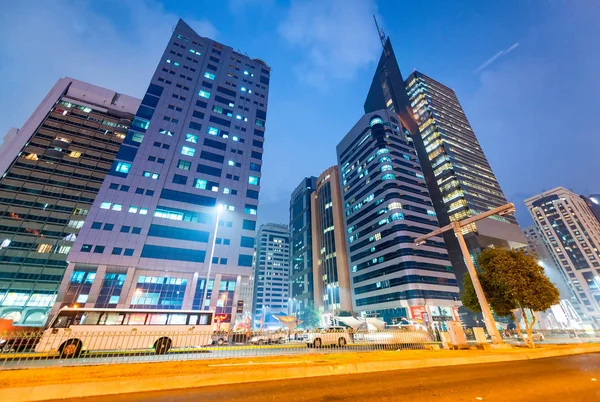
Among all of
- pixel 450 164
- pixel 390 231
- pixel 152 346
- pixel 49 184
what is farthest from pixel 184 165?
pixel 450 164

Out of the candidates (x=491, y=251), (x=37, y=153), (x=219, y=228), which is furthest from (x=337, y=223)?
(x=37, y=153)

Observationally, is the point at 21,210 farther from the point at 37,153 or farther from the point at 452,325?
the point at 452,325

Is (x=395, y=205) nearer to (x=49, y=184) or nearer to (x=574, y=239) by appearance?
(x=49, y=184)

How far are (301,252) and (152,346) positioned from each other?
10049cm

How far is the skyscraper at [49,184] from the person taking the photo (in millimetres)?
49125

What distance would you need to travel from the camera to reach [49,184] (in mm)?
57531

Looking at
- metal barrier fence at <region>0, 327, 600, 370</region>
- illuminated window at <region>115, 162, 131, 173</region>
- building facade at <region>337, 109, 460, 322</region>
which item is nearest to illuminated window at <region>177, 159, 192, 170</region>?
illuminated window at <region>115, 162, 131, 173</region>

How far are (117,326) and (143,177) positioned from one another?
33.5m

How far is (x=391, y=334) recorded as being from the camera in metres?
20.2

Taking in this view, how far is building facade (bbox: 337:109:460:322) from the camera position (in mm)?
63344

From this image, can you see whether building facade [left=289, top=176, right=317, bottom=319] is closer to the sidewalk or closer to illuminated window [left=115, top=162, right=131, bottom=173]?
illuminated window [left=115, top=162, right=131, bottom=173]

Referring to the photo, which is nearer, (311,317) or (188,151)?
(188,151)

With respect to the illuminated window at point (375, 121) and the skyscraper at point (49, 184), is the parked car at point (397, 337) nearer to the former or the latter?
the skyscraper at point (49, 184)

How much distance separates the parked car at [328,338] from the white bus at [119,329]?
870 centimetres
